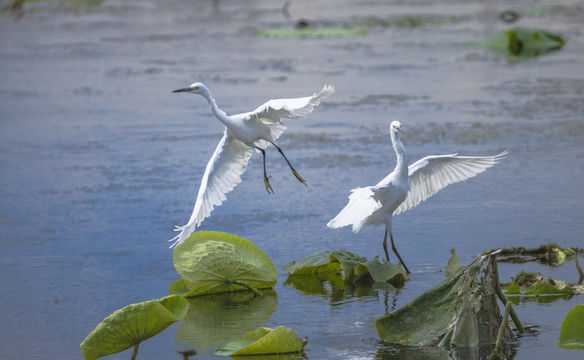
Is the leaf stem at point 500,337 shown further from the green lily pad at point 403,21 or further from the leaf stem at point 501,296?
the green lily pad at point 403,21

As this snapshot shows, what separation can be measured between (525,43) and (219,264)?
13794 mm

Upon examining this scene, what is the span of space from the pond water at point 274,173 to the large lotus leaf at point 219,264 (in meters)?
0.15

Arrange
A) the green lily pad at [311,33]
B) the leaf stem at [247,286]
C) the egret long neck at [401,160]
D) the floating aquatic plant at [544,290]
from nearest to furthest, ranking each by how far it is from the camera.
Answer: the floating aquatic plant at [544,290], the leaf stem at [247,286], the egret long neck at [401,160], the green lily pad at [311,33]

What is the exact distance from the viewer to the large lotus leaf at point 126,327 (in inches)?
181

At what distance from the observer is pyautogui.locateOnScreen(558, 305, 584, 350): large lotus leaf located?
4793mm

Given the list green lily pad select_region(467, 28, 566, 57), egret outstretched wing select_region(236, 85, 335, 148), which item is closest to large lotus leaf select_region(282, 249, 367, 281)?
egret outstretched wing select_region(236, 85, 335, 148)

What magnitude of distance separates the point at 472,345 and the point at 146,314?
1807mm

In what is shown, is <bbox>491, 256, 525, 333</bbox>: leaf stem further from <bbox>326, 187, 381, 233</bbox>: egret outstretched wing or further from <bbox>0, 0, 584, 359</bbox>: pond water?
<bbox>326, 187, 381, 233</bbox>: egret outstretched wing

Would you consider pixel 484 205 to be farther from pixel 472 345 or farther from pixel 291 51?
pixel 291 51

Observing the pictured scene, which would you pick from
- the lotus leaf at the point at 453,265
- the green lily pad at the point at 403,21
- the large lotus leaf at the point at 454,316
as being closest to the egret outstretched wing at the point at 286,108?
the lotus leaf at the point at 453,265

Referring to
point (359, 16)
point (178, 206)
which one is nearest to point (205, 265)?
point (178, 206)

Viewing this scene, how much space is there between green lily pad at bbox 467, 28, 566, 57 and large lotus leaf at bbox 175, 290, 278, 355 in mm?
13265

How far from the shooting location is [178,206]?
878 centimetres

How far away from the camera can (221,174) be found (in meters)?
7.29
